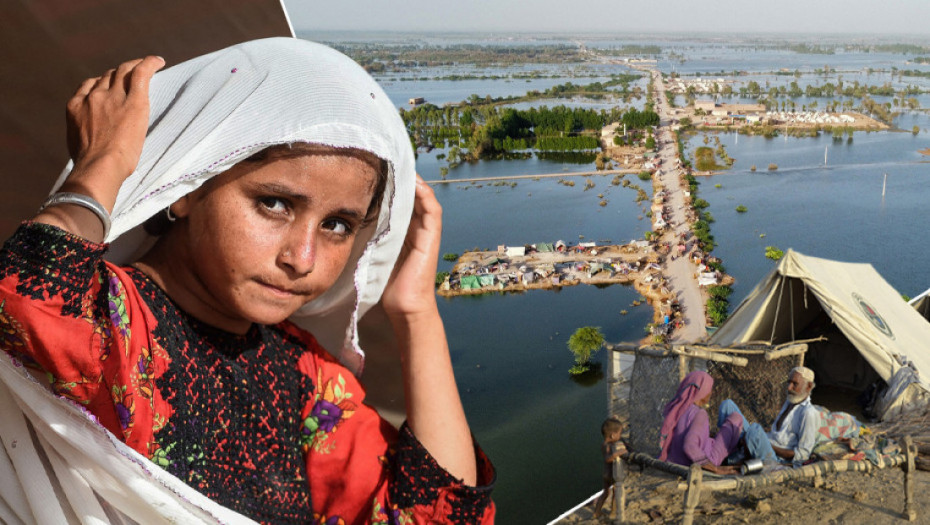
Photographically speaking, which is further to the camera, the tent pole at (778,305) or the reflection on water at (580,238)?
the reflection on water at (580,238)

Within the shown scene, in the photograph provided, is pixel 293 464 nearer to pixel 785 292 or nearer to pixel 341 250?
pixel 341 250

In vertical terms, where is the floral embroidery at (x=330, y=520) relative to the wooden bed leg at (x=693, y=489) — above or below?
above

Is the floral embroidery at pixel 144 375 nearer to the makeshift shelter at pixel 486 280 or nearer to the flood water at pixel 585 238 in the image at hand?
the flood water at pixel 585 238

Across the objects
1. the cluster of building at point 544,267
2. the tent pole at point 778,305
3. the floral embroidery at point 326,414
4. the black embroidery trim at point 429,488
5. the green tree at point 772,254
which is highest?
the floral embroidery at point 326,414

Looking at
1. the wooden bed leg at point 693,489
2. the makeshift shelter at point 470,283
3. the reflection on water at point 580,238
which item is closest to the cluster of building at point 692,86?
the reflection on water at point 580,238

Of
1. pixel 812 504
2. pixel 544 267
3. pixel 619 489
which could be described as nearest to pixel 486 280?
pixel 544 267

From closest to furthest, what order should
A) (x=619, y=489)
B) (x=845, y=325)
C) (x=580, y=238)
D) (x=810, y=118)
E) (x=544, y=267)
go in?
(x=619, y=489)
(x=845, y=325)
(x=544, y=267)
(x=580, y=238)
(x=810, y=118)

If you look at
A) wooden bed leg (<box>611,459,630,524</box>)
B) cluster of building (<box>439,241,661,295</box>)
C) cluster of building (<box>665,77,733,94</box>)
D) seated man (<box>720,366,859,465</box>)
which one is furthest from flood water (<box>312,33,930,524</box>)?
cluster of building (<box>665,77,733,94</box>)

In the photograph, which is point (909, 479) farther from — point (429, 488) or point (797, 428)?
point (429, 488)
